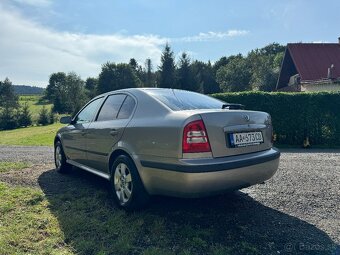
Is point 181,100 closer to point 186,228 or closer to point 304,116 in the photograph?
point 186,228

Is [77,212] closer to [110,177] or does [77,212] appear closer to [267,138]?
[110,177]

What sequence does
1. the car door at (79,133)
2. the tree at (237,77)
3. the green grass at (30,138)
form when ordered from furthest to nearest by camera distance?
the tree at (237,77) → the green grass at (30,138) → the car door at (79,133)

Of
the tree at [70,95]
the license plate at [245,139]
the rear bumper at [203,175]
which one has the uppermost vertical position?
the tree at [70,95]

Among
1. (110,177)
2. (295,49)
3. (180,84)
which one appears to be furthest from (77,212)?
(180,84)

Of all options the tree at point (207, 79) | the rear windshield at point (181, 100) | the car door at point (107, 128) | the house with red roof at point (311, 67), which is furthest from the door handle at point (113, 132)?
the tree at point (207, 79)

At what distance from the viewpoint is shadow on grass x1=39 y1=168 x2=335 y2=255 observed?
10.2 feet

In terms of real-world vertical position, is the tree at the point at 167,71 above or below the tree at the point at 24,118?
above

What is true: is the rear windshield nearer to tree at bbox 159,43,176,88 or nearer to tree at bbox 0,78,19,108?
tree at bbox 159,43,176,88

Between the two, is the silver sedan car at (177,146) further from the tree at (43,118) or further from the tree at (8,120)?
the tree at (43,118)

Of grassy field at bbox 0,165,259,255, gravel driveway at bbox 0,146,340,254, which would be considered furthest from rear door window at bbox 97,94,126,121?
gravel driveway at bbox 0,146,340,254

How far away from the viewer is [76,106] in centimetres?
5156

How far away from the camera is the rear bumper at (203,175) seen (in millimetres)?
3262

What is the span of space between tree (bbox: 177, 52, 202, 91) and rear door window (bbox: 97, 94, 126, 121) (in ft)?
139

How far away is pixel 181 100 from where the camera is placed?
426 cm
